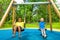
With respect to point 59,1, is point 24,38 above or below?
below

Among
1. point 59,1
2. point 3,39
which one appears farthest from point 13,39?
point 59,1

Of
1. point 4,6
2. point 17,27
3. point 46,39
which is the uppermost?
point 4,6

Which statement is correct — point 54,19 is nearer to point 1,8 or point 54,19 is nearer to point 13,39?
point 1,8

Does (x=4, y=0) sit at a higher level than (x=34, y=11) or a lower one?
higher

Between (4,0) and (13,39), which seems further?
(4,0)

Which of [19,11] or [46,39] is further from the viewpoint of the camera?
[19,11]

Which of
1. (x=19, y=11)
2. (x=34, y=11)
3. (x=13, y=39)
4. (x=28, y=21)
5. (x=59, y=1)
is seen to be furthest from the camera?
(x=59, y=1)

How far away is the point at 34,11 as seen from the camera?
55.7ft

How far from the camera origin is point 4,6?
16000 mm

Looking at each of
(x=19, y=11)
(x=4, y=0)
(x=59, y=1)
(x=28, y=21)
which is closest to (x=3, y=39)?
(x=28, y=21)

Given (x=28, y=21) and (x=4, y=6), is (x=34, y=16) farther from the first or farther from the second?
(x=4, y=6)

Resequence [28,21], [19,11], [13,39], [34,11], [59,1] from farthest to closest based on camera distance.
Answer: [59,1]
[34,11]
[19,11]
[28,21]
[13,39]

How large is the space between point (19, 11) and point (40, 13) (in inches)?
81.8

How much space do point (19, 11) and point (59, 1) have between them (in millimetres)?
5136
